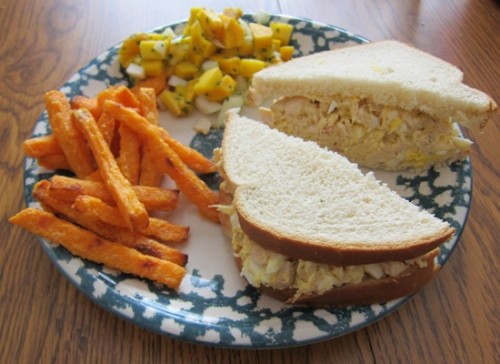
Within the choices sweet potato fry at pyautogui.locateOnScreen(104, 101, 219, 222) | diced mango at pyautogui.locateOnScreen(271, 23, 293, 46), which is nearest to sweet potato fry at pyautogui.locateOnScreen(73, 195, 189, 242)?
sweet potato fry at pyautogui.locateOnScreen(104, 101, 219, 222)

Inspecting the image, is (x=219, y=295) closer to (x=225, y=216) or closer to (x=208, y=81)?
(x=225, y=216)

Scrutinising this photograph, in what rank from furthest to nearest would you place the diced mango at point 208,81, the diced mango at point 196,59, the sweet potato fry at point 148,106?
the diced mango at point 196,59
the diced mango at point 208,81
the sweet potato fry at point 148,106

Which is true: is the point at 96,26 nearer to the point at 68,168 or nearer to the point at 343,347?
the point at 68,168

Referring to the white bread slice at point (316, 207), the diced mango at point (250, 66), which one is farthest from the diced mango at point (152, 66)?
the white bread slice at point (316, 207)

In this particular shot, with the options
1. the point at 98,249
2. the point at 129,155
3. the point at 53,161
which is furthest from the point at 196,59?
the point at 98,249

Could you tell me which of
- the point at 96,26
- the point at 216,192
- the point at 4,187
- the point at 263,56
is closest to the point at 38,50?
the point at 96,26

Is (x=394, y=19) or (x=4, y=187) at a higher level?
(x=394, y=19)

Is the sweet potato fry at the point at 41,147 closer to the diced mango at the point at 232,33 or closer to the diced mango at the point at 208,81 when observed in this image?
the diced mango at the point at 208,81
